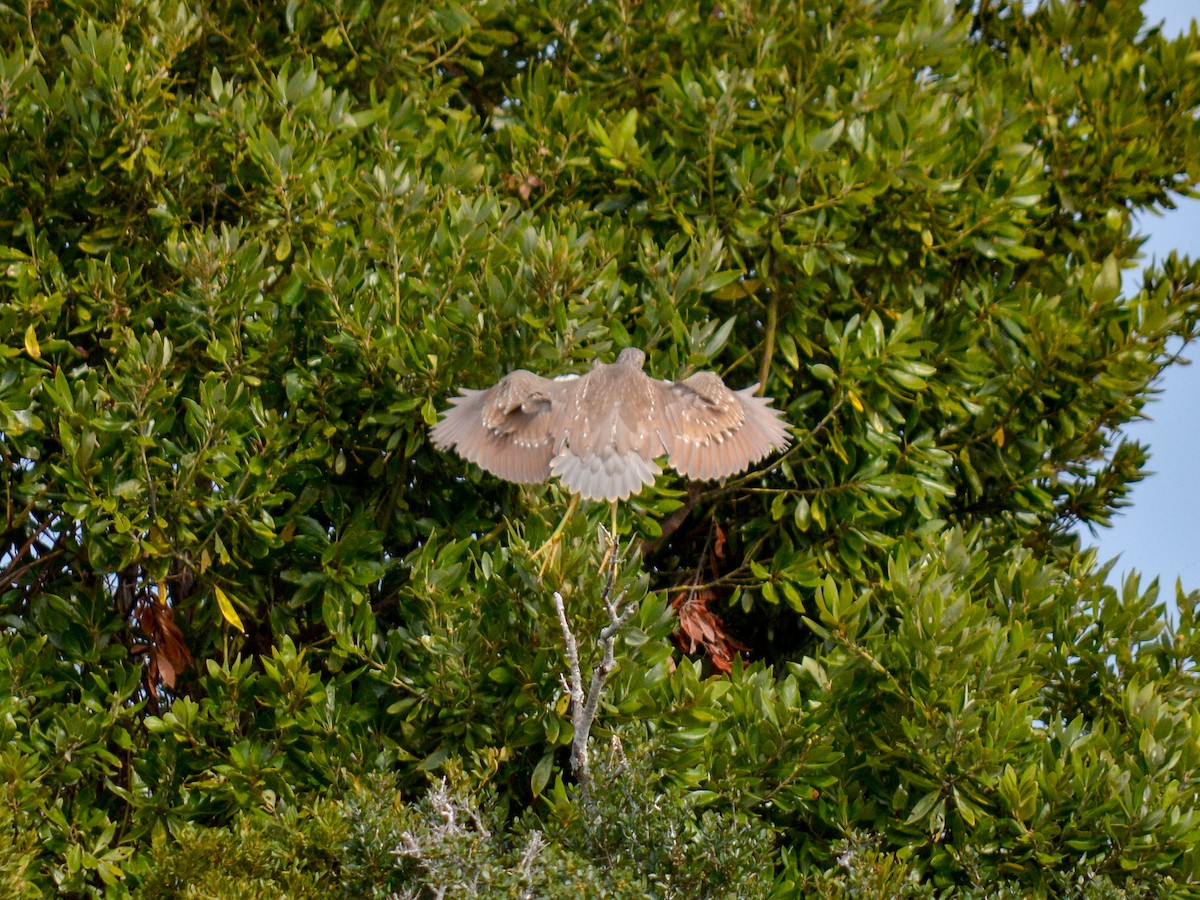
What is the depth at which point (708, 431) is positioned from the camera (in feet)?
21.4

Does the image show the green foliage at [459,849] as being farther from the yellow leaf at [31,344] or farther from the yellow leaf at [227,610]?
the yellow leaf at [31,344]

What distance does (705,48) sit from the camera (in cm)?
875

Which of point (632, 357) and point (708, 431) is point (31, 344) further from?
point (708, 431)

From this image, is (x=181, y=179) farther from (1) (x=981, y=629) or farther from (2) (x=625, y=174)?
(1) (x=981, y=629)

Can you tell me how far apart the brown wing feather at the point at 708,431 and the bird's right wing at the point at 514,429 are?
504mm

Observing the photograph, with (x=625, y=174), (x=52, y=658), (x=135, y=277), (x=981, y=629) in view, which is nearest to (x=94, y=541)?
(x=52, y=658)

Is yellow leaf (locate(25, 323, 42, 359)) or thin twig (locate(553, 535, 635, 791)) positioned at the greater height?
yellow leaf (locate(25, 323, 42, 359))

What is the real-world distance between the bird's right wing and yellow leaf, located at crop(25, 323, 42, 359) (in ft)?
6.83

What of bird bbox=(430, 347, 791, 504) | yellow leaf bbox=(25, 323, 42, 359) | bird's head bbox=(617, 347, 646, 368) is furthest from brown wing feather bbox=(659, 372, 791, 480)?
yellow leaf bbox=(25, 323, 42, 359)

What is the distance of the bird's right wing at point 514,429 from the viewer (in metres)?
6.29

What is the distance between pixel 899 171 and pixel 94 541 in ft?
14.6

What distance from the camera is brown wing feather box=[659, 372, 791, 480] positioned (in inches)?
254

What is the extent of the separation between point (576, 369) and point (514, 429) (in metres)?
0.86

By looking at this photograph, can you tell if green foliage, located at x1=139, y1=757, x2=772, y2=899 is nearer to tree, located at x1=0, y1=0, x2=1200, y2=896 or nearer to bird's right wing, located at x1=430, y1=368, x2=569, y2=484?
tree, located at x1=0, y1=0, x2=1200, y2=896
